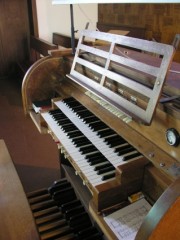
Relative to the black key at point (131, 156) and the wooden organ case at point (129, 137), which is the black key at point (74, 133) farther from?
the black key at point (131, 156)

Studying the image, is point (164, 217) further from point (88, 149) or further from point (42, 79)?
point (42, 79)

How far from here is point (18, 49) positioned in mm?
5355

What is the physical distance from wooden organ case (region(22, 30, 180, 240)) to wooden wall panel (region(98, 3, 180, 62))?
2726mm

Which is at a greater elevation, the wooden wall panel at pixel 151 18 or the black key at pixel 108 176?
the wooden wall panel at pixel 151 18

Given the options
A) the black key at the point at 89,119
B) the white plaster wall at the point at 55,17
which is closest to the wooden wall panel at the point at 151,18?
the white plaster wall at the point at 55,17

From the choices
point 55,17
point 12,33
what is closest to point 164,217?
point 55,17

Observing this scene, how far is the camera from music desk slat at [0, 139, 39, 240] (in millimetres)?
1142

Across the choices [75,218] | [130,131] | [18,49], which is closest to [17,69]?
[18,49]

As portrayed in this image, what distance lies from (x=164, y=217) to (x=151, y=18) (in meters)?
4.16

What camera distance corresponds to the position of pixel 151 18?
13.7ft

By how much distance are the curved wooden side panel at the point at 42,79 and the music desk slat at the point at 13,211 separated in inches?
23.2

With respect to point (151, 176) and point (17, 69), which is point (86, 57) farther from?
point (17, 69)

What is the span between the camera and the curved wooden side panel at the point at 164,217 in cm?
63

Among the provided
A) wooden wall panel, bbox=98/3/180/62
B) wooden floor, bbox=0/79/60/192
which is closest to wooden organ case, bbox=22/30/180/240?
wooden floor, bbox=0/79/60/192
